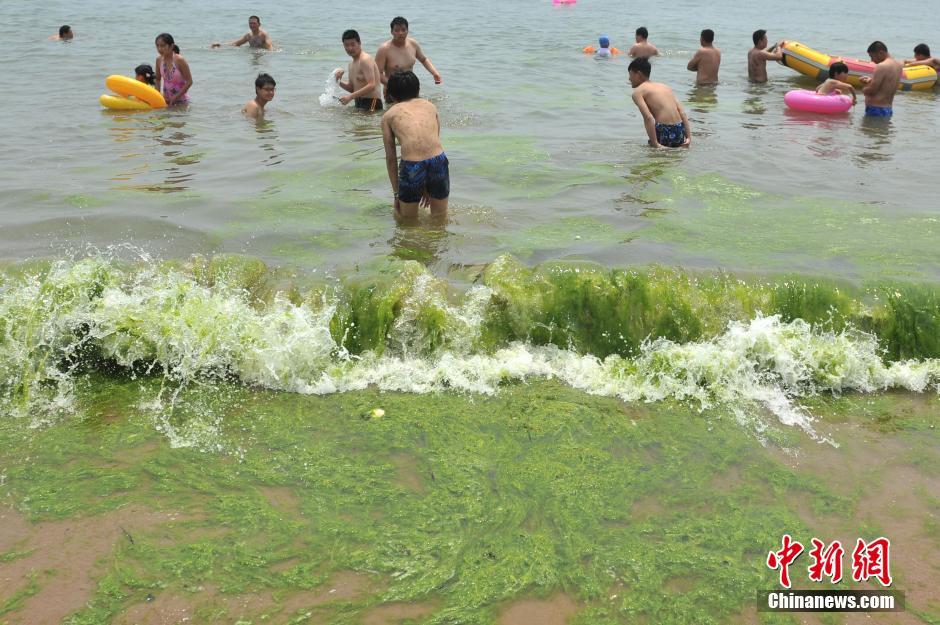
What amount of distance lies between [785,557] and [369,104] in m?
10.00

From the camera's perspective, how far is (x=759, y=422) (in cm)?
423

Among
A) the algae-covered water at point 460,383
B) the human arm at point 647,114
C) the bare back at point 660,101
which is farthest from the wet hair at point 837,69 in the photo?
the human arm at point 647,114

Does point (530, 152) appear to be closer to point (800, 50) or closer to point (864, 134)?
point (864, 134)

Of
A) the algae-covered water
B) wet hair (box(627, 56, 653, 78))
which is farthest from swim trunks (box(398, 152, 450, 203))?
wet hair (box(627, 56, 653, 78))

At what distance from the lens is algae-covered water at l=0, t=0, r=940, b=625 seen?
122 inches

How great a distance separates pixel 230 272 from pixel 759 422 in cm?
389

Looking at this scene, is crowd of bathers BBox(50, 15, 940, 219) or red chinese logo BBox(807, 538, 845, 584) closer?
red chinese logo BBox(807, 538, 845, 584)

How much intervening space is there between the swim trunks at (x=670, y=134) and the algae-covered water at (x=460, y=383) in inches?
10.2

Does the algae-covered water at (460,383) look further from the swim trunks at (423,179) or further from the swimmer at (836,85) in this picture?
the swimmer at (836,85)

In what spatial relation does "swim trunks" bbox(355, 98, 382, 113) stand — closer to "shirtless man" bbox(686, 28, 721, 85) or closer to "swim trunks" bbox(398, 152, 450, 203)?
"swim trunks" bbox(398, 152, 450, 203)

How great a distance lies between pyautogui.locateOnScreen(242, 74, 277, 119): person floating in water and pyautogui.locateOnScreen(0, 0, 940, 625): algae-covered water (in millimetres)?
1634

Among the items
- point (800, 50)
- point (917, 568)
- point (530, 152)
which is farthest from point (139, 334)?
point (800, 50)

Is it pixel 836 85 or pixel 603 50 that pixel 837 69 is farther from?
pixel 603 50

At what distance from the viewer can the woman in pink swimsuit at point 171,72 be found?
446 inches
